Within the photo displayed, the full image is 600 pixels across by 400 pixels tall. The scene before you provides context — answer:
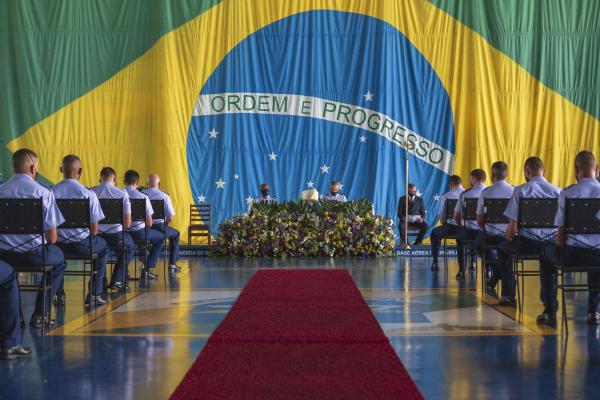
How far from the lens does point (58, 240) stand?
7.64 metres

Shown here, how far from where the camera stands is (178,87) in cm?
1683

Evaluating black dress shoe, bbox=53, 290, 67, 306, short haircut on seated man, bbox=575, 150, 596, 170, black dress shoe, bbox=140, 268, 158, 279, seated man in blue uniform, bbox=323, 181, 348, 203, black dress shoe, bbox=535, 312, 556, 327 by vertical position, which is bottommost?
black dress shoe, bbox=535, 312, 556, 327

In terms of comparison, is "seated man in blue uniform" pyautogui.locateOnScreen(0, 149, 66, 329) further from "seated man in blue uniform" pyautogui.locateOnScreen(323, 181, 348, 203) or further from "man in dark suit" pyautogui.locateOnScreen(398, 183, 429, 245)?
"man in dark suit" pyautogui.locateOnScreen(398, 183, 429, 245)

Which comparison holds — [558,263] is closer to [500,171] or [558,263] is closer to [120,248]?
[500,171]

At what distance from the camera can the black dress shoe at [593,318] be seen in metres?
6.81

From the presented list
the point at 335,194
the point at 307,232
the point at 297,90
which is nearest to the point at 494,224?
the point at 307,232

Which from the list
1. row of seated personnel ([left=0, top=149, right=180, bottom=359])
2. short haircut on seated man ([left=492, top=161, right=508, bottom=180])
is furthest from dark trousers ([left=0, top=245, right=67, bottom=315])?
short haircut on seated man ([left=492, top=161, right=508, bottom=180])

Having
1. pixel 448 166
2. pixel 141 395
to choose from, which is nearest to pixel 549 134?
pixel 448 166

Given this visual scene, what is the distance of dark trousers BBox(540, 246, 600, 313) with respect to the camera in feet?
21.4

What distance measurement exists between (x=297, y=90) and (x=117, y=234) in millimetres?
8550

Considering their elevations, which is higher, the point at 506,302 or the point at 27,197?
the point at 27,197

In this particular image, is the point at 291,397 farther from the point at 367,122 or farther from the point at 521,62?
the point at 521,62

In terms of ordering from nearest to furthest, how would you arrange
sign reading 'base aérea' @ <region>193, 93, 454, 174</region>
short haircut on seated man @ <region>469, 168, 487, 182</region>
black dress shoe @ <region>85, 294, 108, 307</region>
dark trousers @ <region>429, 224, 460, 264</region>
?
A: black dress shoe @ <region>85, 294, 108, 307</region>
short haircut on seated man @ <region>469, 168, 487, 182</region>
dark trousers @ <region>429, 224, 460, 264</region>
sign reading 'base aérea' @ <region>193, 93, 454, 174</region>

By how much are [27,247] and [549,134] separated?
12.7 m
